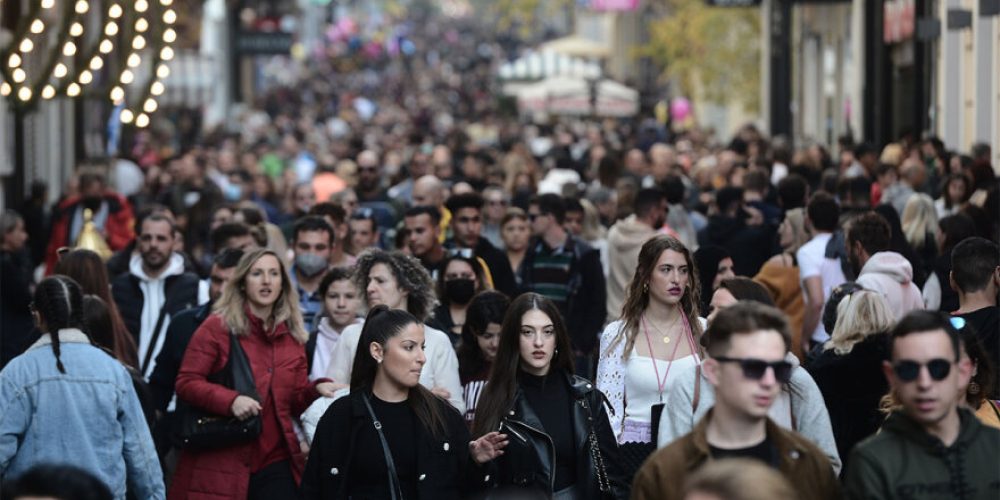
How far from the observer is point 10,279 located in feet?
41.8

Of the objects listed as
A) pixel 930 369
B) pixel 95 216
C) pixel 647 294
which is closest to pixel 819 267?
pixel 647 294

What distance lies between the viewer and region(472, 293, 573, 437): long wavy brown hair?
762 cm

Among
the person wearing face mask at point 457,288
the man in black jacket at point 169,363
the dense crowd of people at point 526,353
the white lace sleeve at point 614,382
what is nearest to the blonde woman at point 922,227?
the dense crowd of people at point 526,353

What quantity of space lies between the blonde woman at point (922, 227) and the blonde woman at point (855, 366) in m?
3.91

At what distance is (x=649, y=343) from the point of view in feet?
26.3

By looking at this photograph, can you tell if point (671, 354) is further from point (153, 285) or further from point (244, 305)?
point (153, 285)

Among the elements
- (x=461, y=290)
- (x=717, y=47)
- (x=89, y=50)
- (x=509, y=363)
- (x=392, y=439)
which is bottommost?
(x=392, y=439)

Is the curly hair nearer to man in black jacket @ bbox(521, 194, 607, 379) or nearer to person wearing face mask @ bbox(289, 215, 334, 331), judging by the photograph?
person wearing face mask @ bbox(289, 215, 334, 331)

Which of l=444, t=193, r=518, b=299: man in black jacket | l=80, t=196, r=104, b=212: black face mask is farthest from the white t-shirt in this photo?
l=80, t=196, r=104, b=212: black face mask

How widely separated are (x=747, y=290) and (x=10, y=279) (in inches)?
248

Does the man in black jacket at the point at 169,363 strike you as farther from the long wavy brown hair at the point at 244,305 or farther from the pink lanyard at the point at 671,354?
the pink lanyard at the point at 671,354

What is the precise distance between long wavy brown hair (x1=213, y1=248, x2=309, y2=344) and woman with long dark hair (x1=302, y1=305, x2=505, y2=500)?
5.30ft

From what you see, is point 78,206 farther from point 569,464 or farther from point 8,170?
point 569,464

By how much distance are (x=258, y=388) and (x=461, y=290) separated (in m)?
1.81
